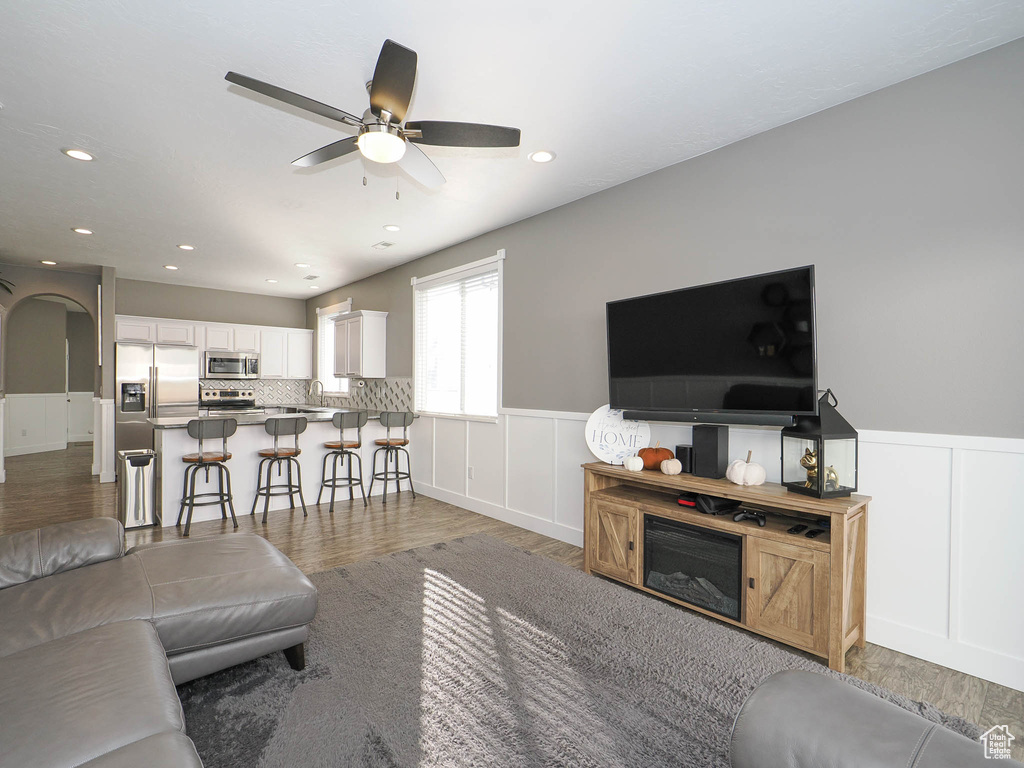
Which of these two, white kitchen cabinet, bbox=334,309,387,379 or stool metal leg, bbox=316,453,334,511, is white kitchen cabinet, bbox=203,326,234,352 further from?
stool metal leg, bbox=316,453,334,511

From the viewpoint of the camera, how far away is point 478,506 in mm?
5031

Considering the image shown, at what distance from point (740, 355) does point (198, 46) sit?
3.07 meters

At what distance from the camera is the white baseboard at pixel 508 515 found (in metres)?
4.11

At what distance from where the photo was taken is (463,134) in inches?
91.4

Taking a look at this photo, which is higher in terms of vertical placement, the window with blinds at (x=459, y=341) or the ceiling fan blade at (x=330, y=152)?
the ceiling fan blade at (x=330, y=152)

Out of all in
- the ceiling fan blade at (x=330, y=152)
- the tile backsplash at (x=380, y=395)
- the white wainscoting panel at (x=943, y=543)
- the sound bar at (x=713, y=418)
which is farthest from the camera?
the tile backsplash at (x=380, y=395)

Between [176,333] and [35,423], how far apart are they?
394 centimetres

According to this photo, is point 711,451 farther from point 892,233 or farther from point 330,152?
point 330,152

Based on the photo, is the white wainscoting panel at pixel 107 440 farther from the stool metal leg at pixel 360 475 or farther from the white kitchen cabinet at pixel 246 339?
the stool metal leg at pixel 360 475

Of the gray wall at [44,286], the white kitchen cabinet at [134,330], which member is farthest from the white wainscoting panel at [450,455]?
the white kitchen cabinet at [134,330]

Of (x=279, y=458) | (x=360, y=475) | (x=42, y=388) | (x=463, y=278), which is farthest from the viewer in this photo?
(x=42, y=388)

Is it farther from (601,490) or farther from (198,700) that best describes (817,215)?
A: (198,700)

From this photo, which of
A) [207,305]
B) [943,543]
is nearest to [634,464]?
[943,543]

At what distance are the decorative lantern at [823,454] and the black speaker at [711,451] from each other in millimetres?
383
